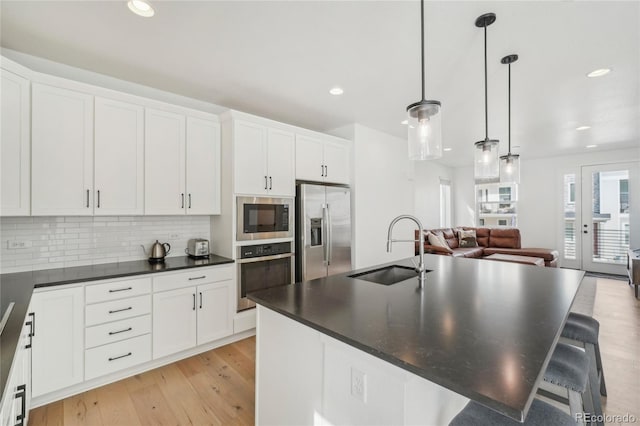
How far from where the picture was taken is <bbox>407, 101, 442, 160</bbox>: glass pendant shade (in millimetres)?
1579

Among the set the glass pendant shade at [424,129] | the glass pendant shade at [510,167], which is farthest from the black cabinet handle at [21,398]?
the glass pendant shade at [510,167]

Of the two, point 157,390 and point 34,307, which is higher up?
point 34,307

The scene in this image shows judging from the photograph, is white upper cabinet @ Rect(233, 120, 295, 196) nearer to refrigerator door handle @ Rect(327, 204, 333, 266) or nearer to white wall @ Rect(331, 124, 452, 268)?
refrigerator door handle @ Rect(327, 204, 333, 266)

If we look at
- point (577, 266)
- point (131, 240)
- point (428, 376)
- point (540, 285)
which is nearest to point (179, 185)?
point (131, 240)

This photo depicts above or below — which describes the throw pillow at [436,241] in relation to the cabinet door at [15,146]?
below

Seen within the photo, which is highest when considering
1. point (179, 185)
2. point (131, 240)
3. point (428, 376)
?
point (179, 185)

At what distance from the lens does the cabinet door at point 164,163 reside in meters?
2.65

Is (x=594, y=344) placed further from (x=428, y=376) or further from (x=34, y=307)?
(x=34, y=307)

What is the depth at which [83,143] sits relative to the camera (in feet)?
7.63

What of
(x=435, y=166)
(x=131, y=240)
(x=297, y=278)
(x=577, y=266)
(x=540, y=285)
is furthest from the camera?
(x=435, y=166)

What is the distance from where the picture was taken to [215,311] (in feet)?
9.29

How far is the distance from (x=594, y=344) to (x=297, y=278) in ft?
8.64

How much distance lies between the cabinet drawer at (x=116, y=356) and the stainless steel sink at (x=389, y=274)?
1.87 metres

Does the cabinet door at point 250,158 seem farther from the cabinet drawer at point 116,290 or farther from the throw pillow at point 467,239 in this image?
the throw pillow at point 467,239
